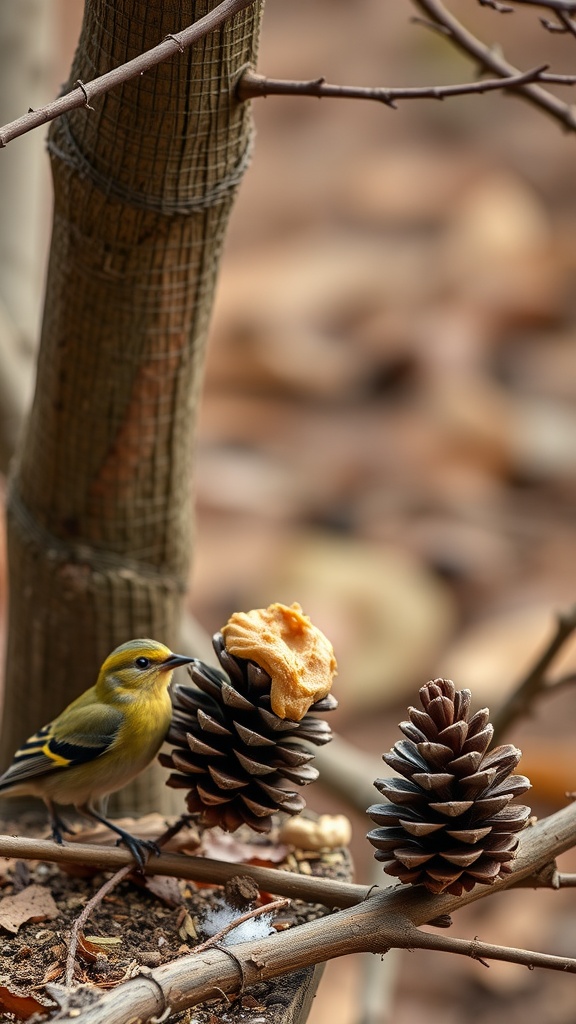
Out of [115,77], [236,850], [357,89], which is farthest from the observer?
[236,850]

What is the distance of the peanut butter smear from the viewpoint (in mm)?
862

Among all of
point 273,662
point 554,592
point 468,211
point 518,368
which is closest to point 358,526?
point 554,592

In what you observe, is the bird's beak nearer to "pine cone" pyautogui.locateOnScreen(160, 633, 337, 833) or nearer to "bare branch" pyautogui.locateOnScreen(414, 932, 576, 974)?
"pine cone" pyautogui.locateOnScreen(160, 633, 337, 833)

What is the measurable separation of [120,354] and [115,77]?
0.35 meters

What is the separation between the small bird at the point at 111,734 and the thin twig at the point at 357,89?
48cm

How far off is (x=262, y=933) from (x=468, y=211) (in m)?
4.70

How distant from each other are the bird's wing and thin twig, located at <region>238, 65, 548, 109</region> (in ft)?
1.77

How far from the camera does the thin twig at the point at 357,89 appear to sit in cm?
85

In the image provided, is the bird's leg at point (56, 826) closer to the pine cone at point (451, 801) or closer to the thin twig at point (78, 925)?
the thin twig at point (78, 925)

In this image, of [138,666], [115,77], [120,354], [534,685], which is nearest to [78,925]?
[138,666]

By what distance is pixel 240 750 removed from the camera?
0.88m

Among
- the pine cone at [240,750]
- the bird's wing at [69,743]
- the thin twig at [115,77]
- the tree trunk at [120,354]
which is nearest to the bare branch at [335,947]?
the pine cone at [240,750]

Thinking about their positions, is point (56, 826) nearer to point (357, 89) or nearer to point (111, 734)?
point (111, 734)

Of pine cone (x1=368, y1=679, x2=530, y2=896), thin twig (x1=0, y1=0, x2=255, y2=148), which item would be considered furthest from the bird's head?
thin twig (x1=0, y1=0, x2=255, y2=148)
